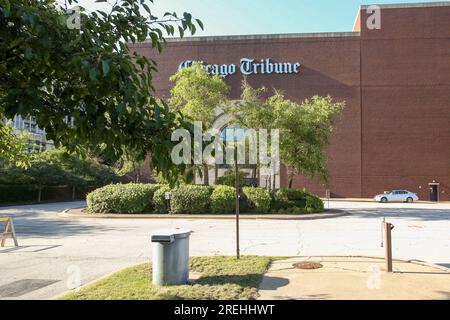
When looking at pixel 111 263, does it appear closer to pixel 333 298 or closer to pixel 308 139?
pixel 333 298

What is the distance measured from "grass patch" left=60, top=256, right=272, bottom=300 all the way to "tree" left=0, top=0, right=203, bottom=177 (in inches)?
126

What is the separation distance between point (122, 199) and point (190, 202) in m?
3.88

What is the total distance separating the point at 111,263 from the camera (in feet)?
33.0

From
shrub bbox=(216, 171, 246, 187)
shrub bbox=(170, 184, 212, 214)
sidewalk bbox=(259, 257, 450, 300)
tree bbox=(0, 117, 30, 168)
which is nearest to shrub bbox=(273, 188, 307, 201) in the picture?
shrub bbox=(216, 171, 246, 187)

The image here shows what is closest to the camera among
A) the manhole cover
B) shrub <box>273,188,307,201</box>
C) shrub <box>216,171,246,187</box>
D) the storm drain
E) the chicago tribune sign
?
the storm drain

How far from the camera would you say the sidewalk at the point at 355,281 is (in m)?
6.38

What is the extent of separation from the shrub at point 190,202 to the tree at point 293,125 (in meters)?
5.39

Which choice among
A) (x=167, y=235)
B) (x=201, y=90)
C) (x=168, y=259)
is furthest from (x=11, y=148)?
(x=201, y=90)

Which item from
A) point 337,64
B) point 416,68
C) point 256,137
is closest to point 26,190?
point 256,137

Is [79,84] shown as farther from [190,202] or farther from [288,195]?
[288,195]

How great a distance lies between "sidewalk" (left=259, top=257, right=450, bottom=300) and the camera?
638cm

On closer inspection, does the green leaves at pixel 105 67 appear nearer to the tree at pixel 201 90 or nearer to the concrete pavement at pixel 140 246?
the concrete pavement at pixel 140 246

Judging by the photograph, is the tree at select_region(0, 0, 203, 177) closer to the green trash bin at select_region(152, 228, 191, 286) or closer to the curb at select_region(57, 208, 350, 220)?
the green trash bin at select_region(152, 228, 191, 286)

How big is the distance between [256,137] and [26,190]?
2505 centimetres
